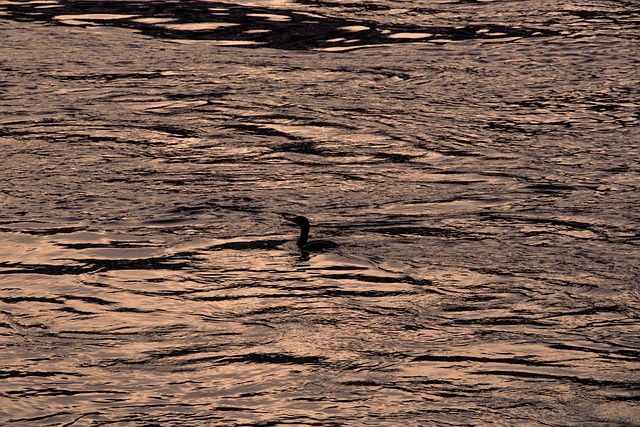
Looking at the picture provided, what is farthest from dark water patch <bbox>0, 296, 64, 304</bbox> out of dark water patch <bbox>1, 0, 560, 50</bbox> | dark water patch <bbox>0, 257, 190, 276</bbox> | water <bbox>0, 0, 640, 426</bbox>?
dark water patch <bbox>1, 0, 560, 50</bbox>

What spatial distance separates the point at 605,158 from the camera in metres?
13.1

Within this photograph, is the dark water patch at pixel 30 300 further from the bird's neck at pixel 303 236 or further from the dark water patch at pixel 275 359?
the bird's neck at pixel 303 236

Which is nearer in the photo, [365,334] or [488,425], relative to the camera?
[488,425]

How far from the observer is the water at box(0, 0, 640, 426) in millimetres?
8125

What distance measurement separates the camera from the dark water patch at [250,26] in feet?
61.6

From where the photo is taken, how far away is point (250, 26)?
19.8 metres

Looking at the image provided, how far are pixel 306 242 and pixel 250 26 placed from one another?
9.80 metres

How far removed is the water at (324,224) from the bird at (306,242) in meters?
0.09

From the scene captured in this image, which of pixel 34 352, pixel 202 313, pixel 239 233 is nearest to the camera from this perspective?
pixel 34 352

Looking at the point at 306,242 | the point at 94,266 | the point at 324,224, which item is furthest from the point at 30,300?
the point at 324,224

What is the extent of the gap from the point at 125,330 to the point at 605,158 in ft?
19.9

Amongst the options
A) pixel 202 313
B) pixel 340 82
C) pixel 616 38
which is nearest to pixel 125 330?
pixel 202 313

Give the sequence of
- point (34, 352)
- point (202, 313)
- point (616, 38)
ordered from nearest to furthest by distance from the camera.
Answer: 1. point (34, 352)
2. point (202, 313)
3. point (616, 38)

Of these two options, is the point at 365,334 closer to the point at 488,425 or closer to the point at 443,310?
the point at 443,310
